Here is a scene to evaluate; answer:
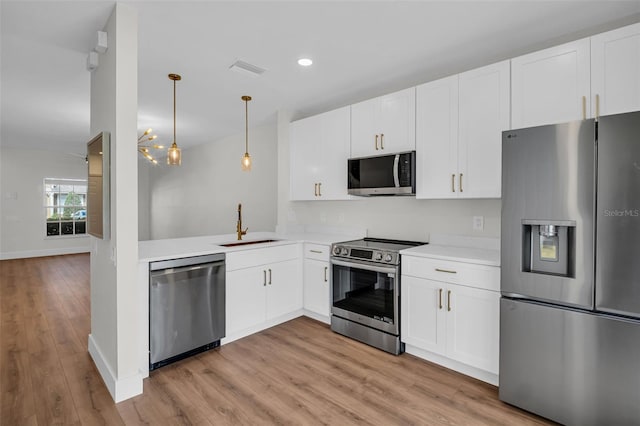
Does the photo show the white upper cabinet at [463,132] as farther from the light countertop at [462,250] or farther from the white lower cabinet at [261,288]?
the white lower cabinet at [261,288]

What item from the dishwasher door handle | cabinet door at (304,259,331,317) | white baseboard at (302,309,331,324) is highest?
the dishwasher door handle

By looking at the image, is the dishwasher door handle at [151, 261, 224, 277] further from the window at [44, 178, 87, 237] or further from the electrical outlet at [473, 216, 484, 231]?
the window at [44, 178, 87, 237]

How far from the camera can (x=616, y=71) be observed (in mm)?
2004

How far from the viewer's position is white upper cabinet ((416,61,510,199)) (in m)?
2.49

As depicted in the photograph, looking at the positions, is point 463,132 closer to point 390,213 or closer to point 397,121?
point 397,121

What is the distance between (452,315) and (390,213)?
52.9 inches

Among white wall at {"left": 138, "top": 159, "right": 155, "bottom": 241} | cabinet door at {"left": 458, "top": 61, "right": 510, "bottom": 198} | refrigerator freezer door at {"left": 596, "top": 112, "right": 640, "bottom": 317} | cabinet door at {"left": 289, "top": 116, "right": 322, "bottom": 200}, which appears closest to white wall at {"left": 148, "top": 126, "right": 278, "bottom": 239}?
white wall at {"left": 138, "top": 159, "right": 155, "bottom": 241}

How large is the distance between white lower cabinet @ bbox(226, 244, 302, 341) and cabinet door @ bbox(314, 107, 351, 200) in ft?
2.47

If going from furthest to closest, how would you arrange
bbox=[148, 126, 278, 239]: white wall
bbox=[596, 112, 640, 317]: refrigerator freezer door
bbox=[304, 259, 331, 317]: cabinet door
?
bbox=[148, 126, 278, 239]: white wall, bbox=[304, 259, 331, 317]: cabinet door, bbox=[596, 112, 640, 317]: refrigerator freezer door

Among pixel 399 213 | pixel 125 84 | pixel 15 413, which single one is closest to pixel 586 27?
pixel 399 213

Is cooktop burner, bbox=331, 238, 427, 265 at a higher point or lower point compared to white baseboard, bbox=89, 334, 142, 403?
higher

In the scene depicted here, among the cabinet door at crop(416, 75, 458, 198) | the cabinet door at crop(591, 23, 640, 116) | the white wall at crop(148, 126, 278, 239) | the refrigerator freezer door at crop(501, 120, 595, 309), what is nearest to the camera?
the refrigerator freezer door at crop(501, 120, 595, 309)

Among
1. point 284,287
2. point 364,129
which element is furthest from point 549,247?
point 284,287

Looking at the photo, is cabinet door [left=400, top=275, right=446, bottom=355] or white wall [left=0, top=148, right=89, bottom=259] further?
white wall [left=0, top=148, right=89, bottom=259]
